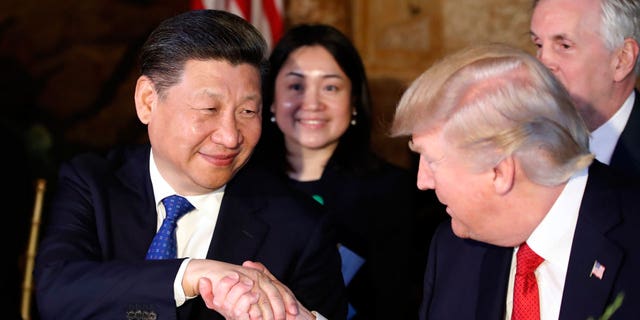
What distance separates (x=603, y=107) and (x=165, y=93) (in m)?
1.50

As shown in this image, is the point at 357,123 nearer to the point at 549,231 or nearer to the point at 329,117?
the point at 329,117

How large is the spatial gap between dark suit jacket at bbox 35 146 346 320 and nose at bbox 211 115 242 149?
23 cm

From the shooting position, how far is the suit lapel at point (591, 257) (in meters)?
2.00

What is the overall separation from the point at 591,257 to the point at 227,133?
3.17 feet

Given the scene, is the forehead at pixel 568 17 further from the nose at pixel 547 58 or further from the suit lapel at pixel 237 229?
the suit lapel at pixel 237 229

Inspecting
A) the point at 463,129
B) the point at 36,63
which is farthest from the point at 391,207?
the point at 36,63

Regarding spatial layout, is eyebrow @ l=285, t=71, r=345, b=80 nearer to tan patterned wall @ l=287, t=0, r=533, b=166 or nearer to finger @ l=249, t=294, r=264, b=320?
tan patterned wall @ l=287, t=0, r=533, b=166

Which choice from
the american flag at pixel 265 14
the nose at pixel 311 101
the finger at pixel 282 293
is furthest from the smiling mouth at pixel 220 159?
the american flag at pixel 265 14

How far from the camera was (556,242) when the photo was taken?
2066 mm

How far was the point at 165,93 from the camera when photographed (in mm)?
2391

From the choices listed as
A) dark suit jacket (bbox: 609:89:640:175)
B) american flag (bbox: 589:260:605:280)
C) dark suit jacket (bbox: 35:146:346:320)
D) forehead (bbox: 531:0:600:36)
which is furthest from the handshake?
forehead (bbox: 531:0:600:36)

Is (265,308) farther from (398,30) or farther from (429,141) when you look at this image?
(398,30)

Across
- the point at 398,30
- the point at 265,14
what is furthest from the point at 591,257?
the point at 398,30

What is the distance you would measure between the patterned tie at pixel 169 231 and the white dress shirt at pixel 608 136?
4.49ft
